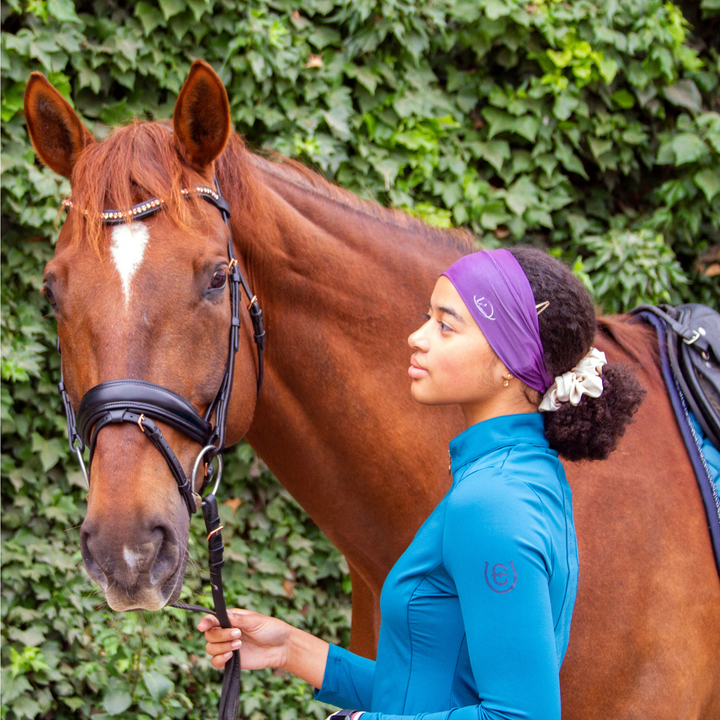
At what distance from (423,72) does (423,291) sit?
236 cm

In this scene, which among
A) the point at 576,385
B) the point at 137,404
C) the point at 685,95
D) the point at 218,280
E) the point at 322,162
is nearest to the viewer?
the point at 576,385

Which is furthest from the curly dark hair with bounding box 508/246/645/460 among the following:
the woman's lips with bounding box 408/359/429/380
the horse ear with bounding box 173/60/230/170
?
the horse ear with bounding box 173/60/230/170

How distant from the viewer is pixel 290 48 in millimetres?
3555

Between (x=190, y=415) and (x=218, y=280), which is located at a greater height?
(x=218, y=280)

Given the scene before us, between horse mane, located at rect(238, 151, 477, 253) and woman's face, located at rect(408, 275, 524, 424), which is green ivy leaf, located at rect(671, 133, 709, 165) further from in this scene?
woman's face, located at rect(408, 275, 524, 424)

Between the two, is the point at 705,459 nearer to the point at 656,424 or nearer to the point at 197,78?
the point at 656,424

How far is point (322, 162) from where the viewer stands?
3.57m

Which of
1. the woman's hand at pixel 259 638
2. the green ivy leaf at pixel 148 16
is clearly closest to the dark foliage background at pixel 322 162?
the green ivy leaf at pixel 148 16

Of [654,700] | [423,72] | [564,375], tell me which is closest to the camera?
[564,375]

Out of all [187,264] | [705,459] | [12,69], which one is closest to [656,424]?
[705,459]

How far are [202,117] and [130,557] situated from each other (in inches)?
43.4

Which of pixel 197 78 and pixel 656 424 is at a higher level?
pixel 197 78

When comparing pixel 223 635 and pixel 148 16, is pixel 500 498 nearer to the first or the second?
pixel 223 635

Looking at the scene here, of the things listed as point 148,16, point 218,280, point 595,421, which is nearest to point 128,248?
point 218,280
